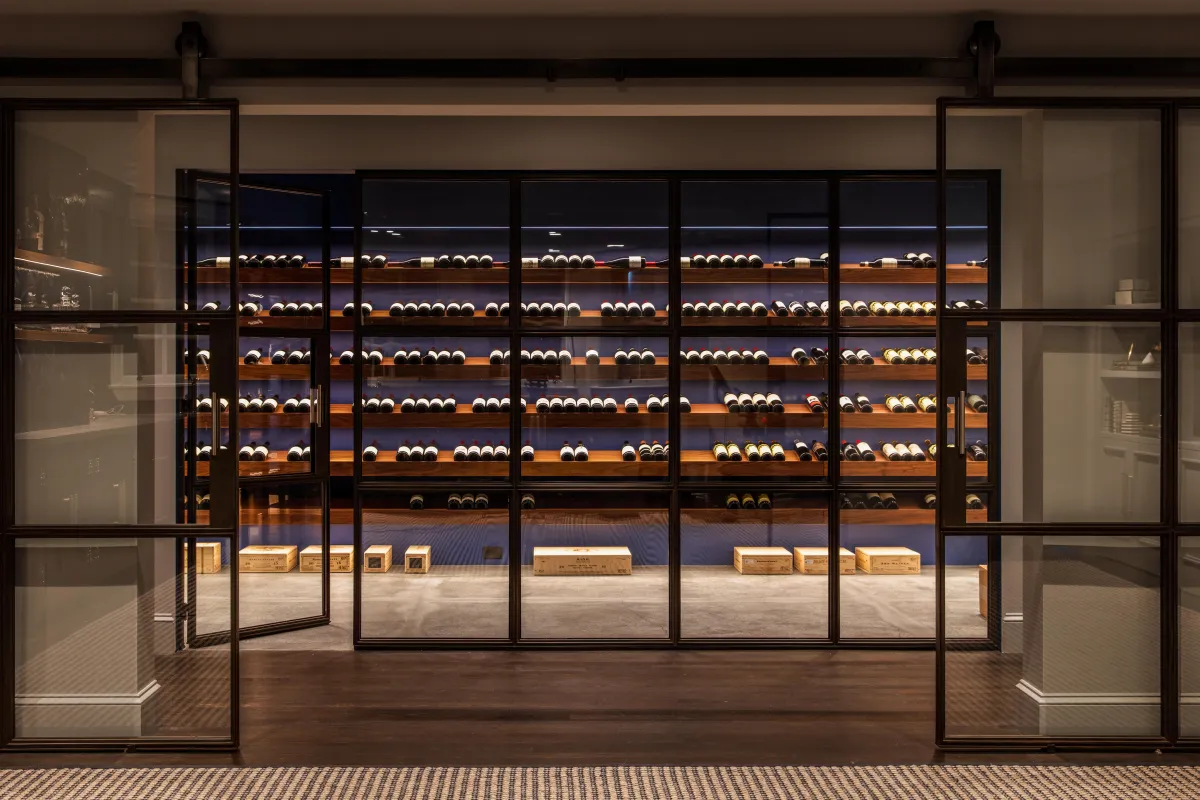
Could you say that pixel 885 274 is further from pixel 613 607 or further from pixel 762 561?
pixel 613 607

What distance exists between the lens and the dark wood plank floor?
2.78 m

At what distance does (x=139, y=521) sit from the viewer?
284 centimetres

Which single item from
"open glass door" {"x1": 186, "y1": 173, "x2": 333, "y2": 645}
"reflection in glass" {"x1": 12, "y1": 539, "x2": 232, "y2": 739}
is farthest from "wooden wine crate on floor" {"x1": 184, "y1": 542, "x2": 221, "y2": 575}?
"reflection in glass" {"x1": 12, "y1": 539, "x2": 232, "y2": 739}

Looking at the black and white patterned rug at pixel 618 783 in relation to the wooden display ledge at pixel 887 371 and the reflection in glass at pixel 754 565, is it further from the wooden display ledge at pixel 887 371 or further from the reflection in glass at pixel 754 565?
the wooden display ledge at pixel 887 371

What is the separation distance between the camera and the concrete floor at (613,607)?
4020 millimetres

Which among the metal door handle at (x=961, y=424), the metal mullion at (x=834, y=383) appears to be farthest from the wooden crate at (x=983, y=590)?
the metal mullion at (x=834, y=383)

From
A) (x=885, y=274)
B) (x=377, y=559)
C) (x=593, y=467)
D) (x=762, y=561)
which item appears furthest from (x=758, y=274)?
(x=377, y=559)

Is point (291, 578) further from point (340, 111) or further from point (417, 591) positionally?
point (340, 111)

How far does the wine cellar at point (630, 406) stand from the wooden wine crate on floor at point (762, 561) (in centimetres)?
1

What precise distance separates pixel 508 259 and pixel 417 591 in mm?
1879

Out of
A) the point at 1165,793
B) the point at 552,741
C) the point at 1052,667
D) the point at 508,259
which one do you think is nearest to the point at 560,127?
the point at 508,259

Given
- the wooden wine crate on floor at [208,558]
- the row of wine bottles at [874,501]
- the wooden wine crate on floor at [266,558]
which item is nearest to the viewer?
the wooden wine crate on floor at [208,558]

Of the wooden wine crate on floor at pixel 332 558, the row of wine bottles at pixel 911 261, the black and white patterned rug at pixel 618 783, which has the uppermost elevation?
the row of wine bottles at pixel 911 261

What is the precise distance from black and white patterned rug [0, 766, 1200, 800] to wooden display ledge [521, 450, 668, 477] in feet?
5.37
